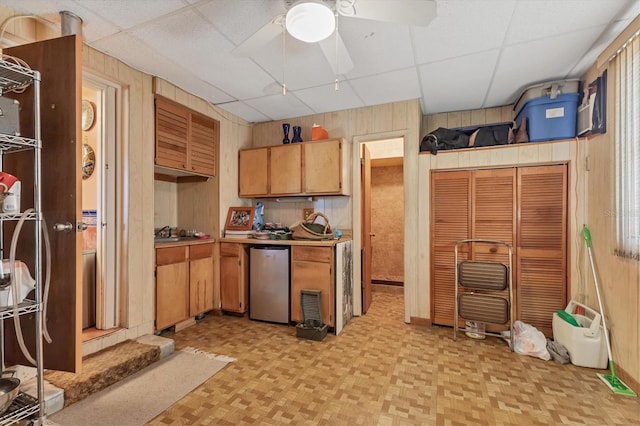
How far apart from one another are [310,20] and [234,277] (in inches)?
111

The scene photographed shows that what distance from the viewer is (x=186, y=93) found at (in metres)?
3.10

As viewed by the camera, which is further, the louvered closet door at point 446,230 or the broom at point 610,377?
the louvered closet door at point 446,230

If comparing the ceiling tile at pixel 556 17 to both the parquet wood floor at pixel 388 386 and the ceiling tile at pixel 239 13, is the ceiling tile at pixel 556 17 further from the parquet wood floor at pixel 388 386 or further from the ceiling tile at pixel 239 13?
the parquet wood floor at pixel 388 386

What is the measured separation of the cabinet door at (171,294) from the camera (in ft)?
9.18

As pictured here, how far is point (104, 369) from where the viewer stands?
2027mm

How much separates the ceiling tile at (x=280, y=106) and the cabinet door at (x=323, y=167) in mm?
483

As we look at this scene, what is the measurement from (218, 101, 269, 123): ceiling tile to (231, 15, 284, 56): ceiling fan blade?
1569 millimetres

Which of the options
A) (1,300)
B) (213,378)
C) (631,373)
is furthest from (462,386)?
(1,300)

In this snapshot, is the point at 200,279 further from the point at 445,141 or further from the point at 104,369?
the point at 445,141

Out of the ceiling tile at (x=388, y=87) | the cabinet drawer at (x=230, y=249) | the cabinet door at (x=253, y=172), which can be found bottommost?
the cabinet drawer at (x=230, y=249)

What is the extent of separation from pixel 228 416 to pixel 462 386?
1.59m

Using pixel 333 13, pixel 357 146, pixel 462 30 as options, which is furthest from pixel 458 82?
pixel 333 13

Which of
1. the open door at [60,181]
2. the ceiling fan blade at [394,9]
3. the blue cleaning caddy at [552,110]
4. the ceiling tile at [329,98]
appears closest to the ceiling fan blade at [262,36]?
the ceiling fan blade at [394,9]

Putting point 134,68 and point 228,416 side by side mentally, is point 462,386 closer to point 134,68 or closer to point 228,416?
point 228,416
